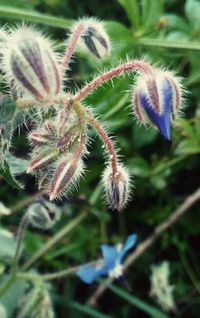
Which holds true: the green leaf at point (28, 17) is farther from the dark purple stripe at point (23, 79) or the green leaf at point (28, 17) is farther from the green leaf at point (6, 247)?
the dark purple stripe at point (23, 79)

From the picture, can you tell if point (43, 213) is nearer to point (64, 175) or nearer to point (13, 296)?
point (13, 296)

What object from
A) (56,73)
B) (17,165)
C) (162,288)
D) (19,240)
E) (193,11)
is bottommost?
(162,288)

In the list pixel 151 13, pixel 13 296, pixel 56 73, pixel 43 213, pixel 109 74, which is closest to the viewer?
pixel 56 73

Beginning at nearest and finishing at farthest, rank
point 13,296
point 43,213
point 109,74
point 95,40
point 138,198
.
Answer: point 109,74 → point 95,40 → point 43,213 → point 13,296 → point 138,198

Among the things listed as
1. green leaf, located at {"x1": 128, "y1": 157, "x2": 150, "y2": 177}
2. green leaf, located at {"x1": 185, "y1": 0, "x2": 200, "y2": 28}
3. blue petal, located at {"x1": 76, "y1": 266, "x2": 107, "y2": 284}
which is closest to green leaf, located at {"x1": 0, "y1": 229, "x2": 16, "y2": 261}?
blue petal, located at {"x1": 76, "y1": 266, "x2": 107, "y2": 284}

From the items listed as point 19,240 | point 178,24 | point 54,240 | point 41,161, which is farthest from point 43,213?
point 178,24

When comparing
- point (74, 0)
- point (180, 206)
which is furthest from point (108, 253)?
point (74, 0)
